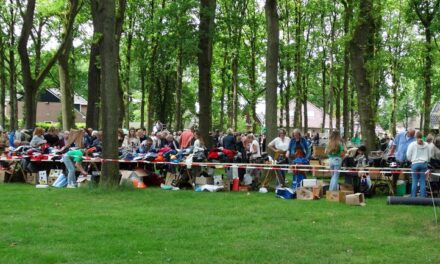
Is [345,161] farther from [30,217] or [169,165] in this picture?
[30,217]

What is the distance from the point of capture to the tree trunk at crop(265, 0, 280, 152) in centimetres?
1720

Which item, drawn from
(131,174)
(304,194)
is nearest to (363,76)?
(304,194)

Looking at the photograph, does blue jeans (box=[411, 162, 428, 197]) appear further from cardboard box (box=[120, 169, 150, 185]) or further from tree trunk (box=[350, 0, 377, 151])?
cardboard box (box=[120, 169, 150, 185])

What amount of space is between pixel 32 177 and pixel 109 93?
4434 millimetres

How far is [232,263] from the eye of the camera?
7.23m

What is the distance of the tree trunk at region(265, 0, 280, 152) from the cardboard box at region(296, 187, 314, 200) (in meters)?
→ 3.74

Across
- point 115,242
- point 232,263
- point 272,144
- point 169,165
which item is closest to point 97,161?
point 169,165

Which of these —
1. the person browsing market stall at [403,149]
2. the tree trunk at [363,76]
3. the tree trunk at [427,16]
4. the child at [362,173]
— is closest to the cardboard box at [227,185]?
the child at [362,173]

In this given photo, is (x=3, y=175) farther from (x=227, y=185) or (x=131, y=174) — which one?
(x=227, y=185)

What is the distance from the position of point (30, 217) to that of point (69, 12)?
1576cm

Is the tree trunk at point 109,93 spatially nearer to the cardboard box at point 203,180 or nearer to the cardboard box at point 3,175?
the cardboard box at point 203,180

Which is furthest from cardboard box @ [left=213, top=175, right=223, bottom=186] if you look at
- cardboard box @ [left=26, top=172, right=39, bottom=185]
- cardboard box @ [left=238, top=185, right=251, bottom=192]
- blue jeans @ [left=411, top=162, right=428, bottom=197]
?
cardboard box @ [left=26, top=172, right=39, bottom=185]

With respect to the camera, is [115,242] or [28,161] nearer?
[115,242]

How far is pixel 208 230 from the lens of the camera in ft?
30.8
